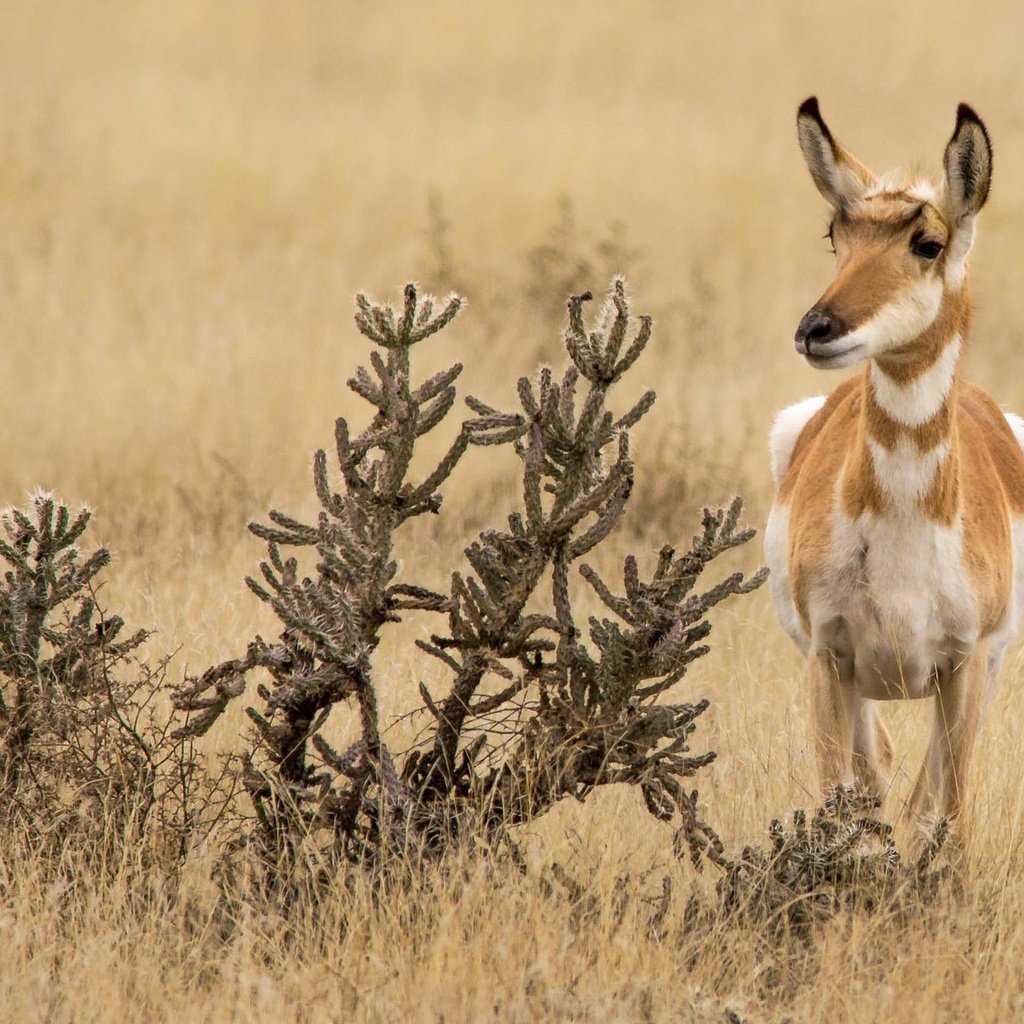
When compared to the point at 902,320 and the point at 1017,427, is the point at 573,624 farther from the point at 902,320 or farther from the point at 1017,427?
the point at 1017,427

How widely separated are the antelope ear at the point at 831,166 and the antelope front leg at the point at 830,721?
1.43 m

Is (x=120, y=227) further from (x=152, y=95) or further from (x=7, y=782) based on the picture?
(x=7, y=782)

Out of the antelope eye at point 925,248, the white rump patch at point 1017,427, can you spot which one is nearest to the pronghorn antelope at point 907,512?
the antelope eye at point 925,248

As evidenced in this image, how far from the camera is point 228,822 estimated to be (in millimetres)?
4938

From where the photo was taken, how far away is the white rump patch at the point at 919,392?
5144mm

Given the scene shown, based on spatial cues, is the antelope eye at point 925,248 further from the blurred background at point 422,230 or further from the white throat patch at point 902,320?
the blurred background at point 422,230

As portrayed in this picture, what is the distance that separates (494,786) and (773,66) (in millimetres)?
20063

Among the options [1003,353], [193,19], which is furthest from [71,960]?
[193,19]

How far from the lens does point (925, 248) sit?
5.03 metres

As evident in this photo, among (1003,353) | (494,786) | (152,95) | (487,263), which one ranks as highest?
(152,95)

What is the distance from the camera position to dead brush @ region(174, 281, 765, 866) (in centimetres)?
446

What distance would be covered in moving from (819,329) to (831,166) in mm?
906

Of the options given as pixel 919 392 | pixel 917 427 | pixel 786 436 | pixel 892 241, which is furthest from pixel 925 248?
pixel 786 436

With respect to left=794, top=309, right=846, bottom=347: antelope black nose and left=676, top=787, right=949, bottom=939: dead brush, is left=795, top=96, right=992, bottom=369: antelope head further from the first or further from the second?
left=676, top=787, right=949, bottom=939: dead brush
